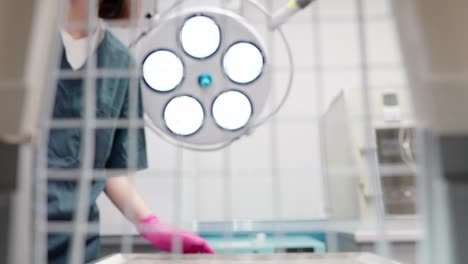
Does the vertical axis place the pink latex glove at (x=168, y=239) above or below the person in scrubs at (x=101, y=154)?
below

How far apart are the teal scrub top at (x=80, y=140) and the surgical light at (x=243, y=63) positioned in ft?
0.53

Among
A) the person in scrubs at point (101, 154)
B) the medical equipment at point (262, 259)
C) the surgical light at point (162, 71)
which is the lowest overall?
the medical equipment at point (262, 259)

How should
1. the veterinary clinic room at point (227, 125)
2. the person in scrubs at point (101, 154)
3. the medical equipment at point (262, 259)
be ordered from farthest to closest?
the person in scrubs at point (101, 154)
the medical equipment at point (262, 259)
the veterinary clinic room at point (227, 125)

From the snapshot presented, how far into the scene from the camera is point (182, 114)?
28.0 inches

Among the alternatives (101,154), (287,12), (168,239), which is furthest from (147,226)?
(287,12)

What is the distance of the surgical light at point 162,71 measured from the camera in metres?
0.71

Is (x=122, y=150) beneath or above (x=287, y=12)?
beneath

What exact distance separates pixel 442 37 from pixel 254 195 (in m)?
1.07

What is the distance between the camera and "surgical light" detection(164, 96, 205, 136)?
695 mm

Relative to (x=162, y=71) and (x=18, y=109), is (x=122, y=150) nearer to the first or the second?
(x=162, y=71)

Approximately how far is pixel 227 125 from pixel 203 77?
0.09 meters

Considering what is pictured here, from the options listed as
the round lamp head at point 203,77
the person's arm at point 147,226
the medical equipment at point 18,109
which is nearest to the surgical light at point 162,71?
the round lamp head at point 203,77

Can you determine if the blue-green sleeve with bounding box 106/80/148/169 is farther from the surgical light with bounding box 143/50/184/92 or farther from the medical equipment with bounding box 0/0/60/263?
the medical equipment with bounding box 0/0/60/263

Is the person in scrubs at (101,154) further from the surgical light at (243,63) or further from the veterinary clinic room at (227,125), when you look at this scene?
the surgical light at (243,63)
